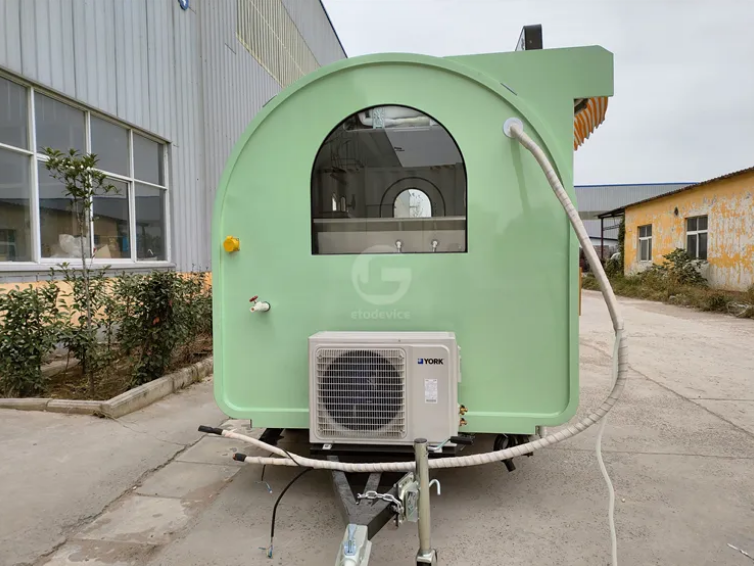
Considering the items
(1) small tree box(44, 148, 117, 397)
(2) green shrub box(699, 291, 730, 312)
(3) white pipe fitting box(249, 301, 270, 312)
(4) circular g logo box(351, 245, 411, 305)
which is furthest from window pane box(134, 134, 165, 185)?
(2) green shrub box(699, 291, 730, 312)

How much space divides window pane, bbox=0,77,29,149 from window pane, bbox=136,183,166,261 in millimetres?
2434

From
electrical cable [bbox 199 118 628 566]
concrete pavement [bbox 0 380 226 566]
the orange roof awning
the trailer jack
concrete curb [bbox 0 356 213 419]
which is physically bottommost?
concrete pavement [bbox 0 380 226 566]

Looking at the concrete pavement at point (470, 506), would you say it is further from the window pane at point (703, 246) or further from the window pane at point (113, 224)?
the window pane at point (703, 246)

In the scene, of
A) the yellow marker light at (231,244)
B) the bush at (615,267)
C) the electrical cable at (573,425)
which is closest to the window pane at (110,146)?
the yellow marker light at (231,244)

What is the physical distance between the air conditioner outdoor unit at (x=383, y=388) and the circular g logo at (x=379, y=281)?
0.27 metres

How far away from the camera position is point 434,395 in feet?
8.47

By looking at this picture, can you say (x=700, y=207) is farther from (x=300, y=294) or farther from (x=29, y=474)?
(x=29, y=474)

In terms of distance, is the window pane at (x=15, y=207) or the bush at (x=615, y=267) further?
the bush at (x=615, y=267)

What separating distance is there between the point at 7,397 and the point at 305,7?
17.6 m

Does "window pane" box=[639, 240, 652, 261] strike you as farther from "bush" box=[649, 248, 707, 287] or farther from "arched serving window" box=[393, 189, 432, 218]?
"arched serving window" box=[393, 189, 432, 218]

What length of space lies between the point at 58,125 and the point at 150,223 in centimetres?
252

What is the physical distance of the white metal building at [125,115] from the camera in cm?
607

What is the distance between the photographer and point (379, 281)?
9.43 feet

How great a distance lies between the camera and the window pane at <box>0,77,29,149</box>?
5.88 meters
